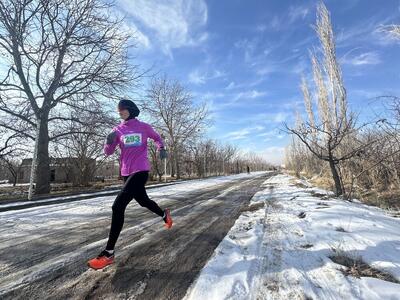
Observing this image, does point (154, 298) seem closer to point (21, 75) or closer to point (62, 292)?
point (62, 292)

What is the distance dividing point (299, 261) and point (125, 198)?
206cm

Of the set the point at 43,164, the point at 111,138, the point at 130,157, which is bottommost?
the point at 130,157

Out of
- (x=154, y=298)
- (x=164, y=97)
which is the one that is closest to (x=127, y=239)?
(x=154, y=298)

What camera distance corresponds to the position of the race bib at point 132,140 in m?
3.88

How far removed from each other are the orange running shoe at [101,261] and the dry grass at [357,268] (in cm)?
233

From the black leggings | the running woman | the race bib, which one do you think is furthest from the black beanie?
the black leggings

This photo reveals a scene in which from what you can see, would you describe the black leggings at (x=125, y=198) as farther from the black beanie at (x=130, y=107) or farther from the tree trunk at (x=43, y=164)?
the tree trunk at (x=43, y=164)

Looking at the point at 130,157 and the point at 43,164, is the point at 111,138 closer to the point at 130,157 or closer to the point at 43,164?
the point at 130,157

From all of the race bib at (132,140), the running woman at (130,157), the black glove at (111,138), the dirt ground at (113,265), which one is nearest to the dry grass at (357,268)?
the dirt ground at (113,265)

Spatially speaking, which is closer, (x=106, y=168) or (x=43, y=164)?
(x=43, y=164)

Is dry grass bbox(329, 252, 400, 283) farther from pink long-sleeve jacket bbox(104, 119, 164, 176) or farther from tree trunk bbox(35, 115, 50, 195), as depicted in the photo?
tree trunk bbox(35, 115, 50, 195)

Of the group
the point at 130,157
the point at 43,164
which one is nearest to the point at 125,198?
the point at 130,157

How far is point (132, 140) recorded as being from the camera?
3.89m

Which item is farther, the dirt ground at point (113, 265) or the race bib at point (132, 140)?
the race bib at point (132, 140)
